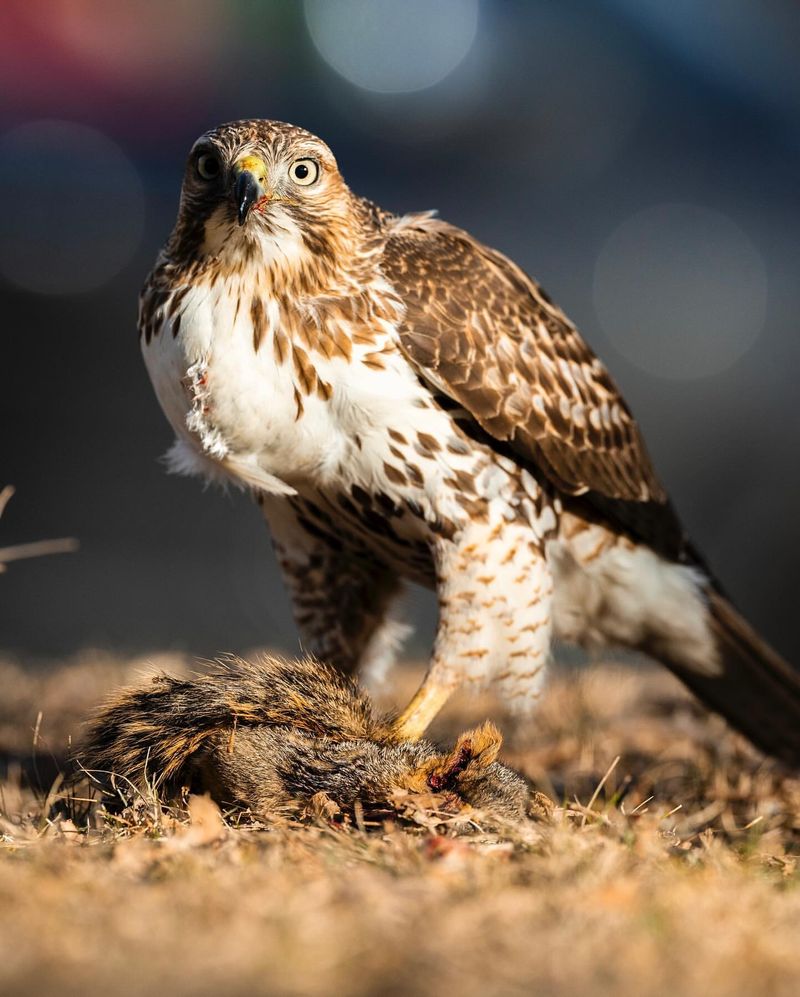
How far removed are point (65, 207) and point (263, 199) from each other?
5.04 m

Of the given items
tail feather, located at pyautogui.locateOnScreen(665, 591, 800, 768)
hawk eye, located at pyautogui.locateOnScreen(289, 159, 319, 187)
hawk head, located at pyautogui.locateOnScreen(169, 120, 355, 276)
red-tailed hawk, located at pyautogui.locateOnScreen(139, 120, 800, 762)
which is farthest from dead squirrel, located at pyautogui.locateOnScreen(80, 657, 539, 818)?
tail feather, located at pyautogui.locateOnScreen(665, 591, 800, 768)

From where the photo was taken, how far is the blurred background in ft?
22.8

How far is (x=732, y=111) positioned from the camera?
23.1ft

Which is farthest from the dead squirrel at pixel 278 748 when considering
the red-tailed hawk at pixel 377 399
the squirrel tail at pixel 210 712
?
the red-tailed hawk at pixel 377 399

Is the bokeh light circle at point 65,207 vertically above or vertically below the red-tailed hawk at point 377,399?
above

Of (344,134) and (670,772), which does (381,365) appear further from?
(344,134)

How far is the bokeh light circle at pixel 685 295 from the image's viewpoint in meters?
7.00

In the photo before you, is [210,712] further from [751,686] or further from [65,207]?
[65,207]

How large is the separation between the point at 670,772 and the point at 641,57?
4771 mm

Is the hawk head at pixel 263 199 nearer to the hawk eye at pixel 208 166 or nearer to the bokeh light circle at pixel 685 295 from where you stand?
the hawk eye at pixel 208 166

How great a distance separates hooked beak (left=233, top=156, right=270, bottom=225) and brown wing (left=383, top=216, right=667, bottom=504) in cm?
41

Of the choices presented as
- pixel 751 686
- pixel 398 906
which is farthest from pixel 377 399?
pixel 751 686

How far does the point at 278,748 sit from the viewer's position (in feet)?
8.18

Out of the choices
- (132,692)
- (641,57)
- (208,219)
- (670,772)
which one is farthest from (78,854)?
(641,57)
